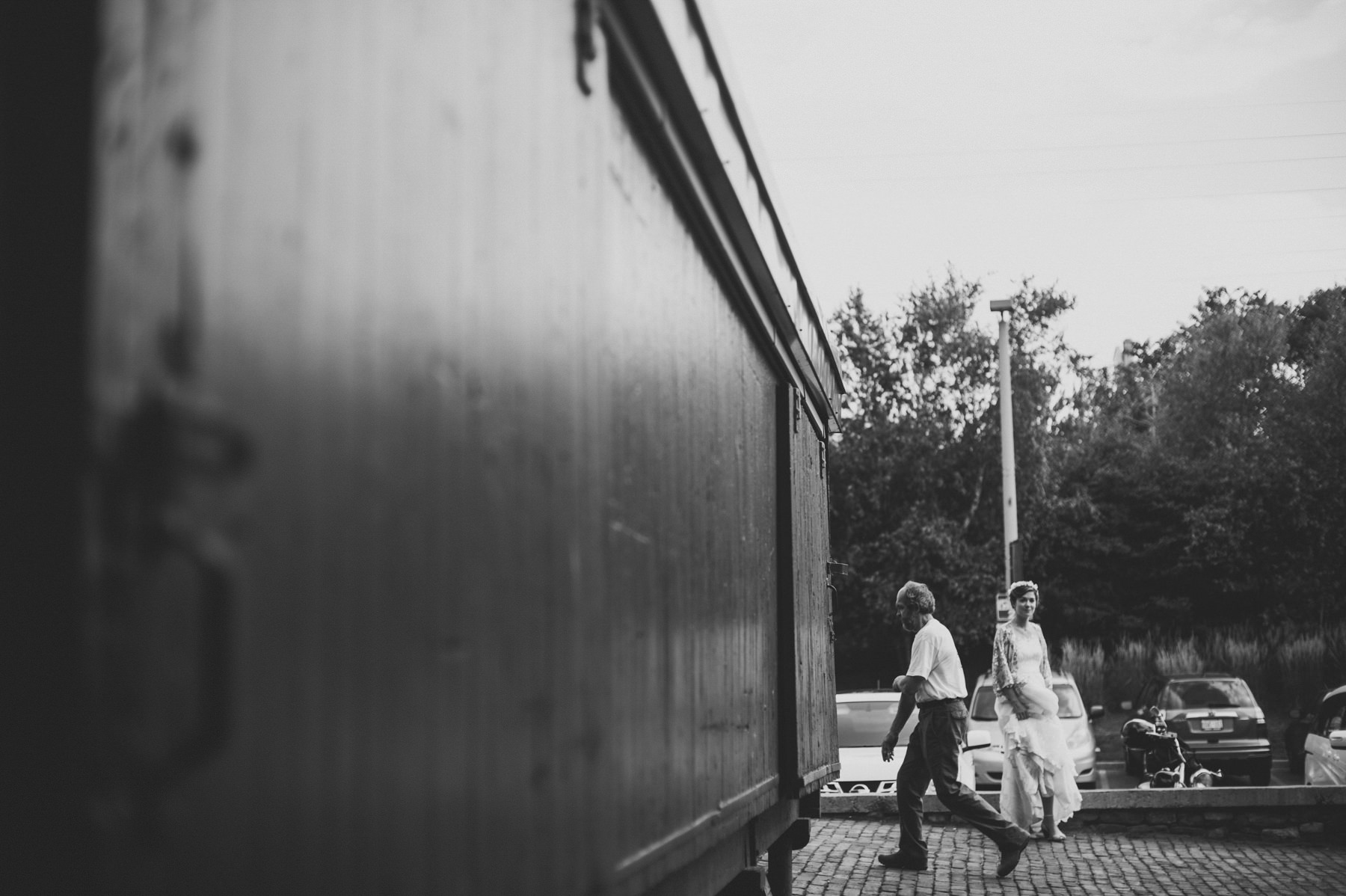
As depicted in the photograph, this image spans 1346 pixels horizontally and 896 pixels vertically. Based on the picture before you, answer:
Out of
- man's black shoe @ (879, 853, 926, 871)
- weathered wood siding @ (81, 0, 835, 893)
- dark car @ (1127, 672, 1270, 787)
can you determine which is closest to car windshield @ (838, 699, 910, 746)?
man's black shoe @ (879, 853, 926, 871)

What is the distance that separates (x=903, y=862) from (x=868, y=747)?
3820 mm

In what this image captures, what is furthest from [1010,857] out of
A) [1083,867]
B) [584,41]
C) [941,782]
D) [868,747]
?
[584,41]

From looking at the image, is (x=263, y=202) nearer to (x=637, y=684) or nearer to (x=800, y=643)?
(x=637, y=684)

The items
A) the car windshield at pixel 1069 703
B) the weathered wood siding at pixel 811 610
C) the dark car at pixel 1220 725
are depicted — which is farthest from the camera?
the dark car at pixel 1220 725

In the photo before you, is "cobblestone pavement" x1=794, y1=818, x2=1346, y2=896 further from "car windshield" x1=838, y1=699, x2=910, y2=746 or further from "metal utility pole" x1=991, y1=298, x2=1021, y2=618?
"metal utility pole" x1=991, y1=298, x2=1021, y2=618

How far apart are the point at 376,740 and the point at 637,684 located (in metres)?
1.43

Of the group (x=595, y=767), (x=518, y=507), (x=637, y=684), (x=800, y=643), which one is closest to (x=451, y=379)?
(x=518, y=507)

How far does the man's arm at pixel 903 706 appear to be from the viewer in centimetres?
866

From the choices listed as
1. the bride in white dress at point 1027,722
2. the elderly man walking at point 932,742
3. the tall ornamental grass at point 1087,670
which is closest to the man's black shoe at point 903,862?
the elderly man walking at point 932,742

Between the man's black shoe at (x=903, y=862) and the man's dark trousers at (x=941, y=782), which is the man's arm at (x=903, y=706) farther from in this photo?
the man's black shoe at (x=903, y=862)

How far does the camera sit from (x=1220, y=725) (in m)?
17.9

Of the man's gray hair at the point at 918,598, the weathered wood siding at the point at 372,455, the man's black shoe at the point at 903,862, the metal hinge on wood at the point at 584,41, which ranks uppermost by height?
the metal hinge on wood at the point at 584,41

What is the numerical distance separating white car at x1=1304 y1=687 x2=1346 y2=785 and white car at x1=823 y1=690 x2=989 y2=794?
10.3 ft

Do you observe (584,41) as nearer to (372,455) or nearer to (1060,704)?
(372,455)
